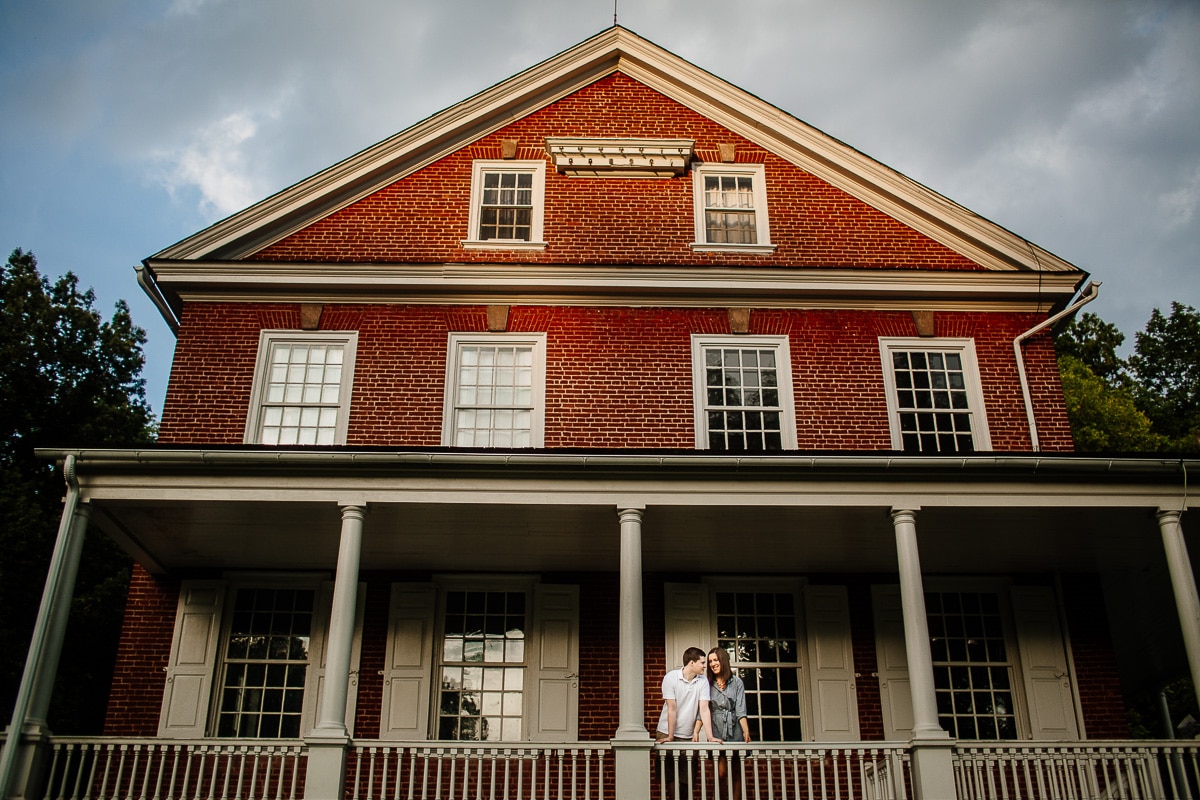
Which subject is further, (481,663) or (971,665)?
(971,665)

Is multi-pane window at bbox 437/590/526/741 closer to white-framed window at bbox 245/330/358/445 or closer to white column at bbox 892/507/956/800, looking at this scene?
white-framed window at bbox 245/330/358/445

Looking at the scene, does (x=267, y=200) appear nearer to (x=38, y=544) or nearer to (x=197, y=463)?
(x=197, y=463)

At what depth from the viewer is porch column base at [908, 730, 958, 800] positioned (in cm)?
914

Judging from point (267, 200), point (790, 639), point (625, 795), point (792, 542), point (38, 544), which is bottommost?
point (625, 795)

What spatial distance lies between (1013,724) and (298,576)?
866 centimetres

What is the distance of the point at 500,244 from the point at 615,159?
2139mm

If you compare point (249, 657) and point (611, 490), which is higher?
point (611, 490)

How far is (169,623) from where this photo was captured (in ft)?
40.1

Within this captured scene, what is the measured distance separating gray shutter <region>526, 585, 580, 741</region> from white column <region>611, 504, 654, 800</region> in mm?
2261

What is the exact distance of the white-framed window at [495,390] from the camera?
519 inches

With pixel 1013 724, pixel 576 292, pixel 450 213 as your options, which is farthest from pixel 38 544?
pixel 1013 724

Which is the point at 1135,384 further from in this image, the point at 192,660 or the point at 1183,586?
the point at 192,660

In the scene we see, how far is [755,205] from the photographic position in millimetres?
15016

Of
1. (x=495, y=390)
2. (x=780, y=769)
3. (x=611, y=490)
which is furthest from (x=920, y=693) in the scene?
(x=495, y=390)
